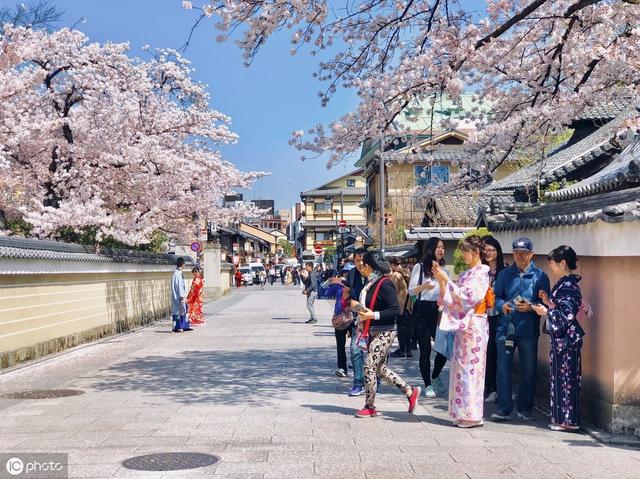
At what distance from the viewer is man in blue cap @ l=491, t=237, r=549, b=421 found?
8.28 m

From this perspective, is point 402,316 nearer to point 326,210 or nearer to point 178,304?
point 178,304

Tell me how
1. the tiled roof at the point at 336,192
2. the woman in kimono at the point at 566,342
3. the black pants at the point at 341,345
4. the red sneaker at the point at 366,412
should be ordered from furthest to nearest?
the tiled roof at the point at 336,192, the black pants at the point at 341,345, the red sneaker at the point at 366,412, the woman in kimono at the point at 566,342

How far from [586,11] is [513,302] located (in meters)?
4.93

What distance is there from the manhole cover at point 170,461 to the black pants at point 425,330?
402cm

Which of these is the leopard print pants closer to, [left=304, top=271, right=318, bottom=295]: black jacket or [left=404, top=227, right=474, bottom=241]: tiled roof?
[left=304, top=271, right=318, bottom=295]: black jacket

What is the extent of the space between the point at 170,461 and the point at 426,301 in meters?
5.03

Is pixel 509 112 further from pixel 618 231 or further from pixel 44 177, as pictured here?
pixel 44 177

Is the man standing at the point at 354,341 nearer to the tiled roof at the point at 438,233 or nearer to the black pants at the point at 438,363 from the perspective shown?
the black pants at the point at 438,363

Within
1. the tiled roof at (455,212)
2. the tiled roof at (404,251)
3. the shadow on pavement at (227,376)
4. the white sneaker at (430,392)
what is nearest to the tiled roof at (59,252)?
the shadow on pavement at (227,376)

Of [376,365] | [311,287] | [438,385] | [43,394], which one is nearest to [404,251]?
[311,287]

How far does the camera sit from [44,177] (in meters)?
19.3

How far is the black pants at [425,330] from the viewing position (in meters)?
9.87

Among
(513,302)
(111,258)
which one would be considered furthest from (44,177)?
(513,302)

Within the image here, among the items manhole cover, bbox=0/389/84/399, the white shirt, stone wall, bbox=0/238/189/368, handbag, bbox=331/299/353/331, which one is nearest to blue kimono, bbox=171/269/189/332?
stone wall, bbox=0/238/189/368
